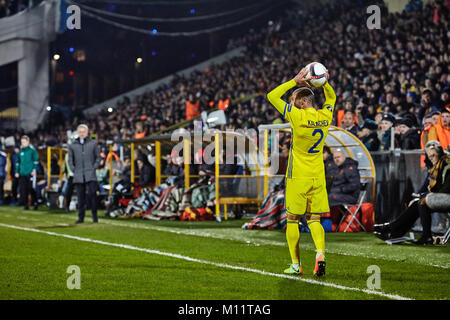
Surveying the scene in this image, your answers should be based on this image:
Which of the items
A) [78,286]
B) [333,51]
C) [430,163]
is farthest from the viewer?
[333,51]

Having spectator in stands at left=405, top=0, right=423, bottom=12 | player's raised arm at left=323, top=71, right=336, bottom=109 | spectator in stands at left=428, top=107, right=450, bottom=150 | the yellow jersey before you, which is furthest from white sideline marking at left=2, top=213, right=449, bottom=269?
spectator in stands at left=405, top=0, right=423, bottom=12

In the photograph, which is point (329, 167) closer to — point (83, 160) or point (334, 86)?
point (83, 160)

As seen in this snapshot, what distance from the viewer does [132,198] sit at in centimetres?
1912

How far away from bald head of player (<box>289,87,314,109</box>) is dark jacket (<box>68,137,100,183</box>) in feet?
29.2

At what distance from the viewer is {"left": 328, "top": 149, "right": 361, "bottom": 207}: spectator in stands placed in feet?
44.9

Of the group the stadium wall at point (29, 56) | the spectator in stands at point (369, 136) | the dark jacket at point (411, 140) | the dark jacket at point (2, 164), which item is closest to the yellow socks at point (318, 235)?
the dark jacket at point (411, 140)

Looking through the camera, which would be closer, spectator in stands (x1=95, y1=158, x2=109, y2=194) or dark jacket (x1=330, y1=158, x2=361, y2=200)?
dark jacket (x1=330, y1=158, x2=361, y2=200)

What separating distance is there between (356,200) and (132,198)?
7308mm

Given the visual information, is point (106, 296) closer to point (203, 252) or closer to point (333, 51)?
point (203, 252)

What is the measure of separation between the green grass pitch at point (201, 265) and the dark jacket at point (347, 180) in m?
0.97

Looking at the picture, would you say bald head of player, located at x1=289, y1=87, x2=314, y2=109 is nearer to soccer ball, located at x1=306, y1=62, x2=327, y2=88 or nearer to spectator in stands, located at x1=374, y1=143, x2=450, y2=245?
soccer ball, located at x1=306, y1=62, x2=327, y2=88

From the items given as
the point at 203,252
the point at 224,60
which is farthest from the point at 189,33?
the point at 203,252

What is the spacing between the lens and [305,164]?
7668 millimetres

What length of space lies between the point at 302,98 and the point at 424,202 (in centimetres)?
446
